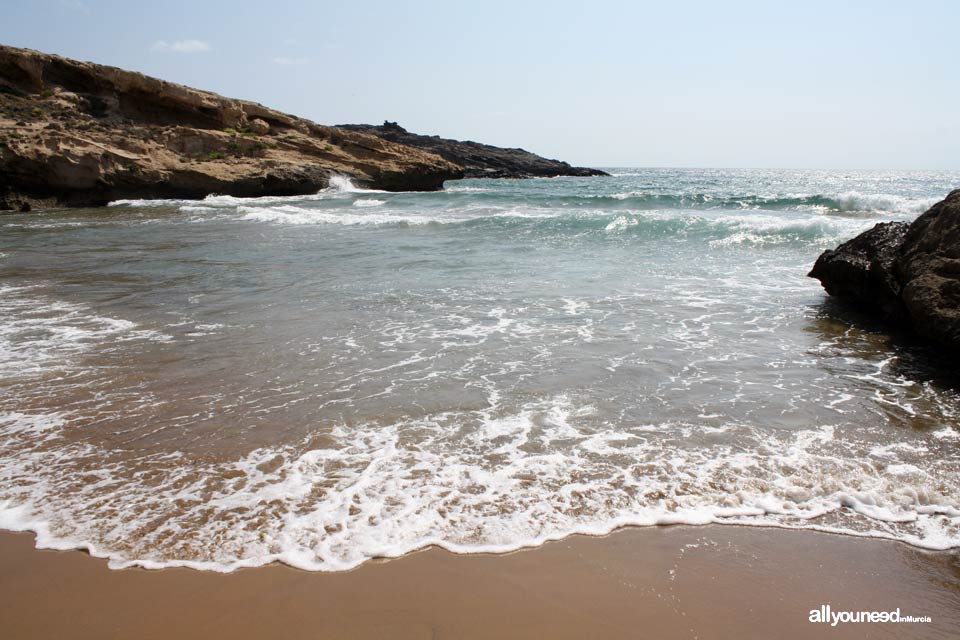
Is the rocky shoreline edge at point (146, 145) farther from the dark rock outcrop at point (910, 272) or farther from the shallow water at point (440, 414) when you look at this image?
the dark rock outcrop at point (910, 272)

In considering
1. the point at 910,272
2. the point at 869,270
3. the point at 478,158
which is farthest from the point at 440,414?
the point at 478,158

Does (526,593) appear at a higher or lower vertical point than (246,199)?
lower

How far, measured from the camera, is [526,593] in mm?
2547

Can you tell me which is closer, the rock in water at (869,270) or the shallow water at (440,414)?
the shallow water at (440,414)

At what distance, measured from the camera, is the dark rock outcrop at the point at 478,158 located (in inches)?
2753

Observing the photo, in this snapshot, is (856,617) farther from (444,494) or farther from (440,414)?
(440,414)

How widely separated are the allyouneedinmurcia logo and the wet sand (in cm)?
3

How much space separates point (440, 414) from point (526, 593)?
191 centimetres

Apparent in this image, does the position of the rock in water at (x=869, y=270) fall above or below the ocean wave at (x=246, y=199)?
below

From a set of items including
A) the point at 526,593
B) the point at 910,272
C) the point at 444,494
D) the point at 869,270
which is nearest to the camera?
the point at 526,593

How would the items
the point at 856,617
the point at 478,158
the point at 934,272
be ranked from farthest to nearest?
the point at 478,158 → the point at 934,272 → the point at 856,617

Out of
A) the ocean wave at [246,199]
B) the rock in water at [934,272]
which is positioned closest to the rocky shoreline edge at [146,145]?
the ocean wave at [246,199]

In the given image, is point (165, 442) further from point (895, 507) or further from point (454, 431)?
point (895, 507)

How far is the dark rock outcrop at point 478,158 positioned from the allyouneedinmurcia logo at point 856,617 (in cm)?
6572
